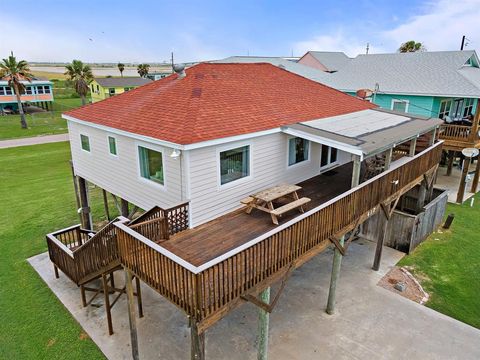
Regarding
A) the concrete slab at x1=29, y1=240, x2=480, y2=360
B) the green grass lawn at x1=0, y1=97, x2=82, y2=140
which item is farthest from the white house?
the green grass lawn at x1=0, y1=97, x2=82, y2=140

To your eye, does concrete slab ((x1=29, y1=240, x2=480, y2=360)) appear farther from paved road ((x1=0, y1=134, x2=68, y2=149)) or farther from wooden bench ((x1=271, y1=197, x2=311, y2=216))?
paved road ((x1=0, y1=134, x2=68, y2=149))

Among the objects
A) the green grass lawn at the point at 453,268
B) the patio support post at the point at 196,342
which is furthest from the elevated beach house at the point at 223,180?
the green grass lawn at the point at 453,268

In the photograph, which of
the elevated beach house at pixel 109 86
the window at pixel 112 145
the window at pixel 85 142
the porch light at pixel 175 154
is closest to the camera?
the porch light at pixel 175 154

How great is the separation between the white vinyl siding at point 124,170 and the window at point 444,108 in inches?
773

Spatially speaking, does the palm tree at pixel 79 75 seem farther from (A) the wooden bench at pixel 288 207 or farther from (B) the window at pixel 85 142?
(A) the wooden bench at pixel 288 207

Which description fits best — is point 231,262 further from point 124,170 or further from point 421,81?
point 421,81

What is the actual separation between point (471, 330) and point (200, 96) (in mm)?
10362

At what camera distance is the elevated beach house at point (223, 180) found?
657 cm

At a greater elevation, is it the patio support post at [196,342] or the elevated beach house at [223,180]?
the elevated beach house at [223,180]

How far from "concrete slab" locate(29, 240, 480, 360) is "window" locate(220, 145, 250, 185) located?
417 cm

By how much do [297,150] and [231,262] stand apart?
647cm

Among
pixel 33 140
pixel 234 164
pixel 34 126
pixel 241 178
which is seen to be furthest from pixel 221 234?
pixel 34 126

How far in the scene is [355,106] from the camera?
15023 millimetres

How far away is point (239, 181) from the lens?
9688 mm
